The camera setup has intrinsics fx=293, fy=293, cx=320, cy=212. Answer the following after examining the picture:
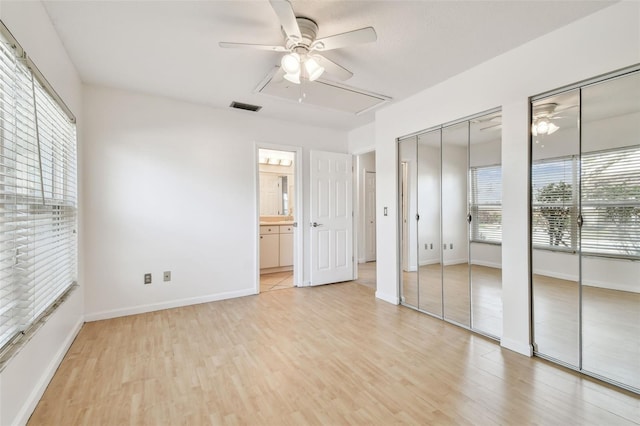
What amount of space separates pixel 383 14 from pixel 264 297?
3.35 m

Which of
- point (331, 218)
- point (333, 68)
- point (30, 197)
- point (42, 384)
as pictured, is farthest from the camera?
point (331, 218)

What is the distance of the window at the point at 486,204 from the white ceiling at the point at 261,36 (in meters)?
1.00

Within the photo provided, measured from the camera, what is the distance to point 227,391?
1893 mm

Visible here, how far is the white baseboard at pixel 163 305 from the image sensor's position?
3.12 metres

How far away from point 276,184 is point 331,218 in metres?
2.12

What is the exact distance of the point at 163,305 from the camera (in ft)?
11.3

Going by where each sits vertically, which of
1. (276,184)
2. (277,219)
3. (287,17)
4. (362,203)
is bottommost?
(277,219)

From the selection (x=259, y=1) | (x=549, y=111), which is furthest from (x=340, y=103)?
(x=549, y=111)

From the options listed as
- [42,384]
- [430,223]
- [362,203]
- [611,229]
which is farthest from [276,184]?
[611,229]

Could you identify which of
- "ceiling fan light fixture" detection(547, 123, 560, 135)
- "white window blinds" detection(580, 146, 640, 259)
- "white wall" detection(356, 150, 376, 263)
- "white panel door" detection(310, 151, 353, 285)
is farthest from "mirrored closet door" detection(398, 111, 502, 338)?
"white wall" detection(356, 150, 376, 263)

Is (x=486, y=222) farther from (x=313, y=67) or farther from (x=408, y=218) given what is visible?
(x=313, y=67)

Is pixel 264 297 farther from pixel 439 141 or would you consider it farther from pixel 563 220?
pixel 563 220

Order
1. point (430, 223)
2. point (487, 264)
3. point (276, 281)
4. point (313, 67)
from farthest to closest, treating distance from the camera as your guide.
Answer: point (276, 281)
point (430, 223)
point (487, 264)
point (313, 67)

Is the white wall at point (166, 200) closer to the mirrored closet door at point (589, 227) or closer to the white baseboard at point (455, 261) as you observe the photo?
the white baseboard at point (455, 261)
